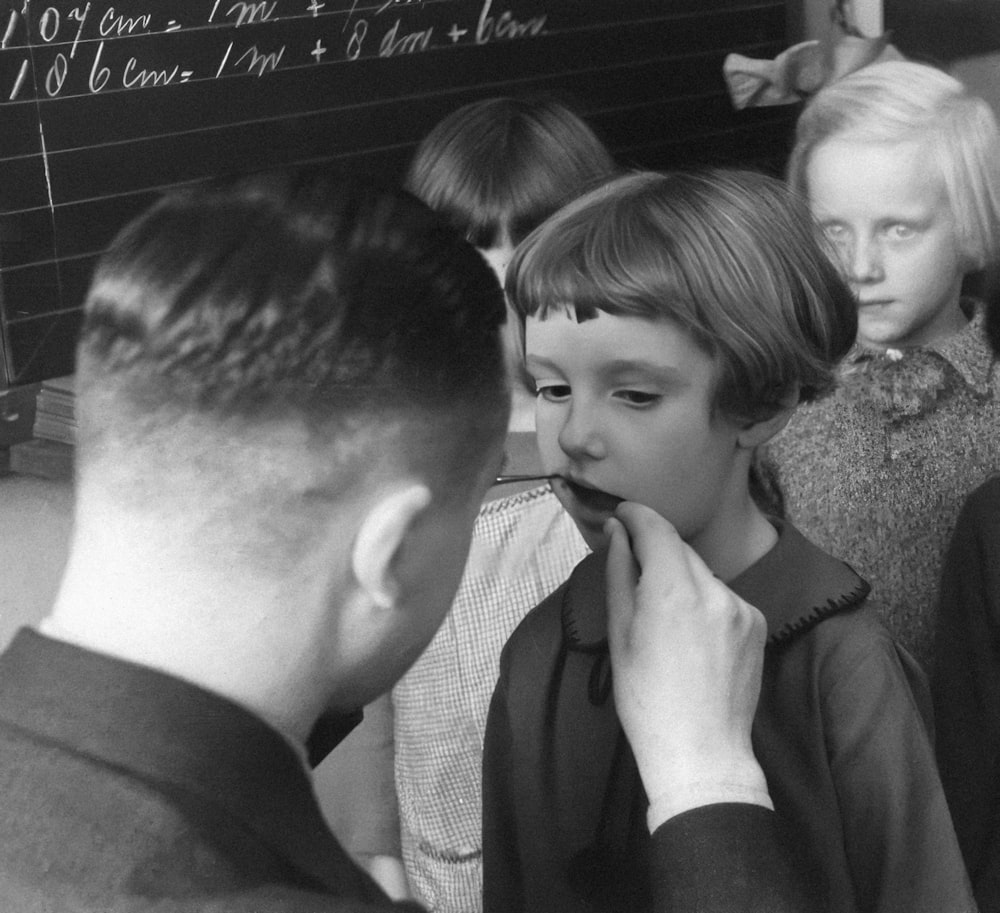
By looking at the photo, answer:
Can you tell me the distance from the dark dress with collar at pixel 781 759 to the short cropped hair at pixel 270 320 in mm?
252

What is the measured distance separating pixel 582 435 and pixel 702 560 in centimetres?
9

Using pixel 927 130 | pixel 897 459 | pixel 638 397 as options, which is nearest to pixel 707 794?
pixel 638 397

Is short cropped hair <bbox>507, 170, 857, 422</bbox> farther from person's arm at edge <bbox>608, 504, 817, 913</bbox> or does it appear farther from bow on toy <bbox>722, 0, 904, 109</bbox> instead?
bow on toy <bbox>722, 0, 904, 109</bbox>

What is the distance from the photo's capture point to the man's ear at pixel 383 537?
1.48 ft

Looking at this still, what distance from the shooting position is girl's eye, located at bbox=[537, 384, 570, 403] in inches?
27.7

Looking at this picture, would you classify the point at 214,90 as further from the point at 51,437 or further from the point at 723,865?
the point at 723,865

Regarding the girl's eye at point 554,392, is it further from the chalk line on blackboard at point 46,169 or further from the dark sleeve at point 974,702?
the dark sleeve at point 974,702

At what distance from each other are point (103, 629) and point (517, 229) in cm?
55

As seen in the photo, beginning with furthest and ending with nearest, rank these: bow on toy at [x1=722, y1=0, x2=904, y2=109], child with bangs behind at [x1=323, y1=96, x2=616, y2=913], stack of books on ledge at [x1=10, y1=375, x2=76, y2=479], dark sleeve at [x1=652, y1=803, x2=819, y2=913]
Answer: bow on toy at [x1=722, y1=0, x2=904, y2=109] → child with bangs behind at [x1=323, y1=96, x2=616, y2=913] → stack of books on ledge at [x1=10, y1=375, x2=76, y2=479] → dark sleeve at [x1=652, y1=803, x2=819, y2=913]

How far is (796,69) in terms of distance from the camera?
1205mm

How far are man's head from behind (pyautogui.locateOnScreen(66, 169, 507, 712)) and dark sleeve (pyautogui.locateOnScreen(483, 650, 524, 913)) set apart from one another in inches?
10.8

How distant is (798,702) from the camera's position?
67 centimetres

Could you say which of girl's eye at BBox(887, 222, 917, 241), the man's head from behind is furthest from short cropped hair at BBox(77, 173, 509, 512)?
girl's eye at BBox(887, 222, 917, 241)

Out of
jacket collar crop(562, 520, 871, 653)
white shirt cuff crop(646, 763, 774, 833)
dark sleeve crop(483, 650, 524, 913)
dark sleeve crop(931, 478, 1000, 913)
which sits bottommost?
dark sleeve crop(931, 478, 1000, 913)
